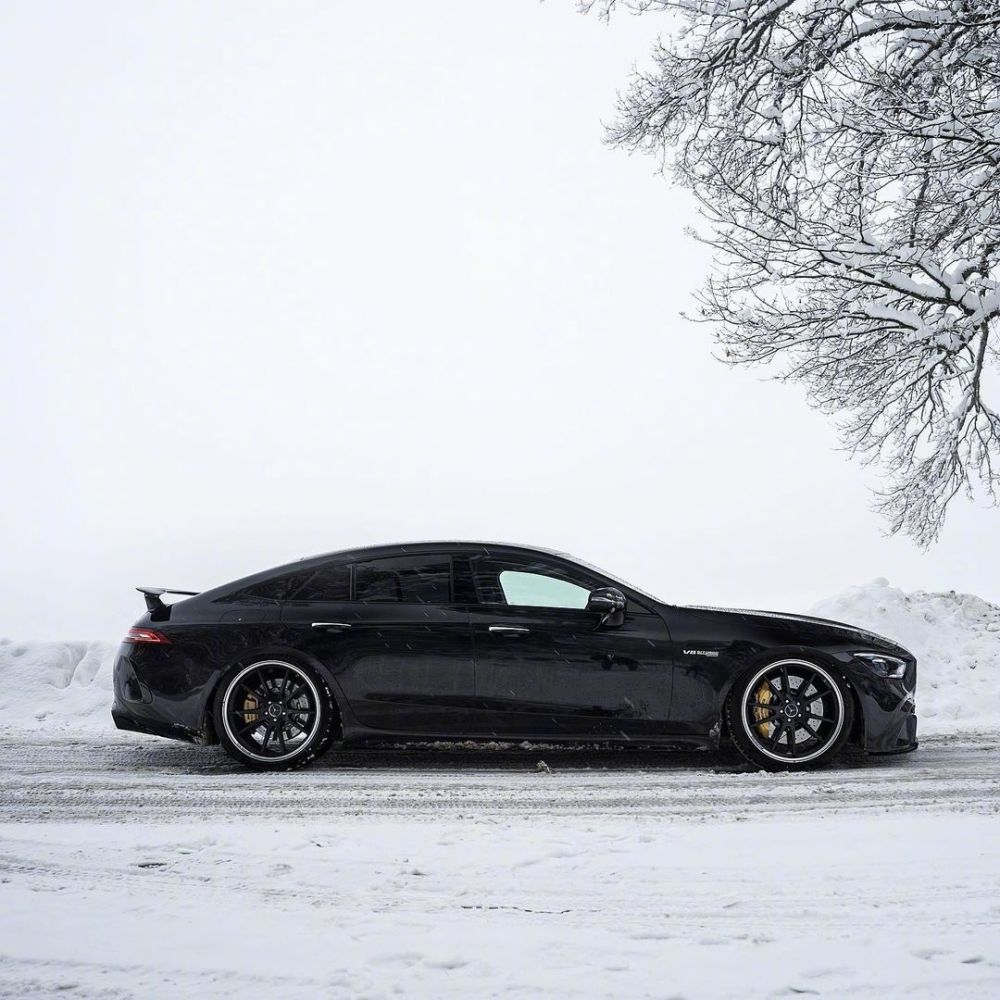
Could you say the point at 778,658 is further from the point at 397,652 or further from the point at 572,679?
the point at 397,652

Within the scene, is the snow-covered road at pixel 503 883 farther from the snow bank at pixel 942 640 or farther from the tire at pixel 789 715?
the snow bank at pixel 942 640

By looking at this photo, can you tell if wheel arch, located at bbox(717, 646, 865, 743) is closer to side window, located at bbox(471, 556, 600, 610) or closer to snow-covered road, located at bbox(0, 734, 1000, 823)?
snow-covered road, located at bbox(0, 734, 1000, 823)

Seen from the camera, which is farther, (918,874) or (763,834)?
(763,834)

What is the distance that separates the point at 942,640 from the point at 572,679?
279 inches

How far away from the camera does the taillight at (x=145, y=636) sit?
660 cm

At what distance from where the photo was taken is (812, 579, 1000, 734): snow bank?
932 cm

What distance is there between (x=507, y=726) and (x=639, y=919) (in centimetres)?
286

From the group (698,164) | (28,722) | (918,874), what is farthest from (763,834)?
(698,164)

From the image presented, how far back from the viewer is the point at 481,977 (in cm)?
304

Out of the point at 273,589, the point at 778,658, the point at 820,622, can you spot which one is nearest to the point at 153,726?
the point at 273,589

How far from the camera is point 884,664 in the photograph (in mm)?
6551

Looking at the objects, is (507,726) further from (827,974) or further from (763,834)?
(827,974)

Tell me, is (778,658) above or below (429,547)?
below

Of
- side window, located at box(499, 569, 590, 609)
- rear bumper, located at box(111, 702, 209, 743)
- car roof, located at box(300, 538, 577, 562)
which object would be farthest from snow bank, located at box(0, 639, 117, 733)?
side window, located at box(499, 569, 590, 609)
